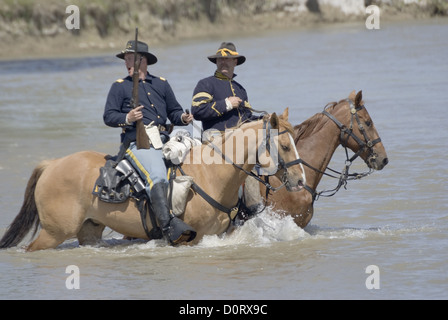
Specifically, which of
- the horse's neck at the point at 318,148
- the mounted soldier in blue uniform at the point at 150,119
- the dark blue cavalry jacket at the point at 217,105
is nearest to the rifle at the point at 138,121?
the mounted soldier in blue uniform at the point at 150,119

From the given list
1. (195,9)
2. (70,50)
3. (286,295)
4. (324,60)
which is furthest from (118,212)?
(195,9)

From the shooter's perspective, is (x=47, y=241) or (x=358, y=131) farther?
(x=358, y=131)

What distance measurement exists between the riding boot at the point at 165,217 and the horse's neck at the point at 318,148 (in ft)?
5.34

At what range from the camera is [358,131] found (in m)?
9.67

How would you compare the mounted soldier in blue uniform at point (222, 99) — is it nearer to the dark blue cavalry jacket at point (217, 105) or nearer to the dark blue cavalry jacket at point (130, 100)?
the dark blue cavalry jacket at point (217, 105)

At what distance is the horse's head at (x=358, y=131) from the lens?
967cm

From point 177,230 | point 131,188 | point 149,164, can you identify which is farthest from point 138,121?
point 177,230

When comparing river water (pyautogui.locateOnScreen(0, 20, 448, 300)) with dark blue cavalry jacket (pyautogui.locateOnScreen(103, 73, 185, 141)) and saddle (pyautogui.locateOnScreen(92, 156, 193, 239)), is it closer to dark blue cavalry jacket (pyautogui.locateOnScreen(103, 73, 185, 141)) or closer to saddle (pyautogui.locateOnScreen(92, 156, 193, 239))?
saddle (pyautogui.locateOnScreen(92, 156, 193, 239))

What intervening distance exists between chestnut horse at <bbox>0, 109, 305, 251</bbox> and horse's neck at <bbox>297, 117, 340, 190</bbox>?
0.98m

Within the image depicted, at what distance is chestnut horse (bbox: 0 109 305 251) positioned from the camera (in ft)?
28.3

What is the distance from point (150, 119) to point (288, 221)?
6.14ft

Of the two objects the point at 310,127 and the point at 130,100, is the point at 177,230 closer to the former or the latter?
the point at 130,100

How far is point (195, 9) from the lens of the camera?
47.8 m

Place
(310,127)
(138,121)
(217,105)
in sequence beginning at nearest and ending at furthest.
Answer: (138,121), (217,105), (310,127)
